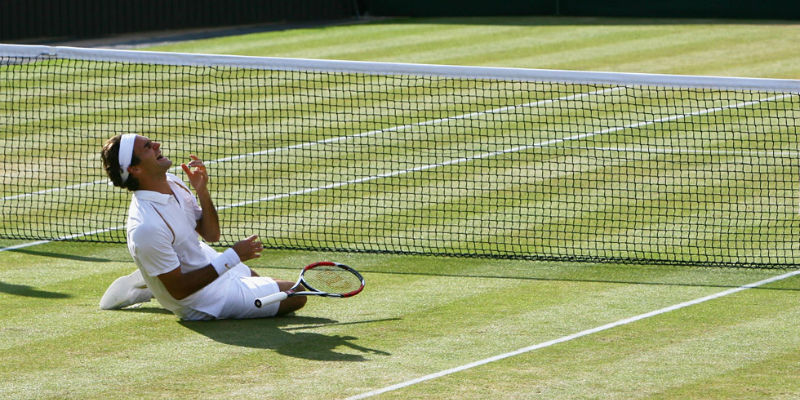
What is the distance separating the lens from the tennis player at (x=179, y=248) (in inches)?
348

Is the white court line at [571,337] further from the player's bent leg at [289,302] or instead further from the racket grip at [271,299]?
the player's bent leg at [289,302]

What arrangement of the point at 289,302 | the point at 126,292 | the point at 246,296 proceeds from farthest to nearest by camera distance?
1. the point at 126,292
2. the point at 289,302
3. the point at 246,296

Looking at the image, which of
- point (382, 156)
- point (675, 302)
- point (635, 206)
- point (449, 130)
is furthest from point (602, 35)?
point (675, 302)

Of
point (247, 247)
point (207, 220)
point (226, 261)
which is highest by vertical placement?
point (207, 220)

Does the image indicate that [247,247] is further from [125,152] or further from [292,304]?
[125,152]

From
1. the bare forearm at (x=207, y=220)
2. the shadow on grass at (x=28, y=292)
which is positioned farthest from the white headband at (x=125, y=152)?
the shadow on grass at (x=28, y=292)

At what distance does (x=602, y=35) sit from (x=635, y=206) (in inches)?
599

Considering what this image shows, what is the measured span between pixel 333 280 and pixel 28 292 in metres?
2.65

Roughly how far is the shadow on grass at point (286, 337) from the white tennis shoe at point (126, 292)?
20.0 inches

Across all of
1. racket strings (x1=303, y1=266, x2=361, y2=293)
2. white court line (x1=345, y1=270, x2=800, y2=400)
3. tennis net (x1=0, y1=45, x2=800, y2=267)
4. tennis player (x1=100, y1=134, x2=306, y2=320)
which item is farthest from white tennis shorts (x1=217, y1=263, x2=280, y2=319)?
tennis net (x1=0, y1=45, x2=800, y2=267)

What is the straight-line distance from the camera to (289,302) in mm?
9523

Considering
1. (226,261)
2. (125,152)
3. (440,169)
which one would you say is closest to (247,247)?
(226,261)

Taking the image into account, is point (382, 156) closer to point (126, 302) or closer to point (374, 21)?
point (126, 302)

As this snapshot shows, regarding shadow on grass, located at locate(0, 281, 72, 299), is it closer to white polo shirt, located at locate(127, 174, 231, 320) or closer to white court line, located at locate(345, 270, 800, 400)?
white polo shirt, located at locate(127, 174, 231, 320)
